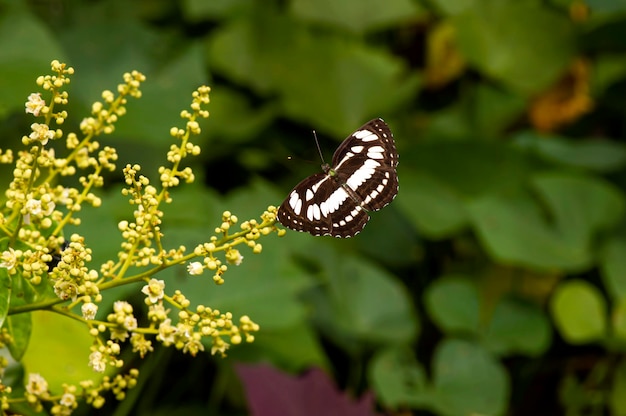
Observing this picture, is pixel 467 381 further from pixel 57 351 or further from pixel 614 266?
pixel 57 351

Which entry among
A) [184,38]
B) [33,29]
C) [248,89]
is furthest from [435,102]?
[33,29]

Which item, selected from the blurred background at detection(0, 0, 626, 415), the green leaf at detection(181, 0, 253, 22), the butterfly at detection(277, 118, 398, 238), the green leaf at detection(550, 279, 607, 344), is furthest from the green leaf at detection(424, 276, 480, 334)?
the butterfly at detection(277, 118, 398, 238)

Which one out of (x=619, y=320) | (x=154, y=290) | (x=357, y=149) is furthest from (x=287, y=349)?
(x=154, y=290)

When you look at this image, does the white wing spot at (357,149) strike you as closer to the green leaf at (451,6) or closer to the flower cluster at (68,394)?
the flower cluster at (68,394)

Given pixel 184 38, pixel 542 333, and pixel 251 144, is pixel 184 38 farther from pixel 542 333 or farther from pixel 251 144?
pixel 542 333

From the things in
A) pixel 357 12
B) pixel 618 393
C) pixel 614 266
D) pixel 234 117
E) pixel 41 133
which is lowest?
pixel 618 393

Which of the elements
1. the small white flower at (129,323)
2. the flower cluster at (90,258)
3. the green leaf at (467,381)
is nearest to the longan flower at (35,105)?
the flower cluster at (90,258)
